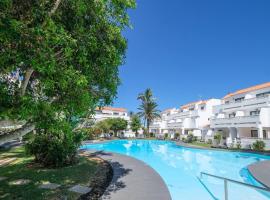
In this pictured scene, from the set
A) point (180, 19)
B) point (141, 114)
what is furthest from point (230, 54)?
point (141, 114)

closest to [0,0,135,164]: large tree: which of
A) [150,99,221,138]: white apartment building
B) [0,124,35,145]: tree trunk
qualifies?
[0,124,35,145]: tree trunk

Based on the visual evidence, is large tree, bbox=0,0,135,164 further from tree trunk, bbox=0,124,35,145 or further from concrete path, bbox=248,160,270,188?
concrete path, bbox=248,160,270,188

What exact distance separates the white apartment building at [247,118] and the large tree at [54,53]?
28357mm

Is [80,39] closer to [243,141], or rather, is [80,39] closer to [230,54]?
[243,141]

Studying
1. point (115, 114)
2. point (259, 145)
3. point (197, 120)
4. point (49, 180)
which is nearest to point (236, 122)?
point (259, 145)

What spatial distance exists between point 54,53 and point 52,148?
36.7 feet

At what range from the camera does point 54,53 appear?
5.57 m

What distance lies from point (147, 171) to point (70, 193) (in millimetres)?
6242

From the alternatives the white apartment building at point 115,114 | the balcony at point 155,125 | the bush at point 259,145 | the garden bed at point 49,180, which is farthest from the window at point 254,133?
the white apartment building at point 115,114

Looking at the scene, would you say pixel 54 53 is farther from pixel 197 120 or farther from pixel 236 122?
pixel 197 120

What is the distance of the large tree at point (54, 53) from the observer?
4.63 metres

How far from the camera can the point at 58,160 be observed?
603 inches

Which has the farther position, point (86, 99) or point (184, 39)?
point (184, 39)

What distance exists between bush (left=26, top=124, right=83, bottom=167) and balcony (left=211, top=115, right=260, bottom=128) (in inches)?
1097
